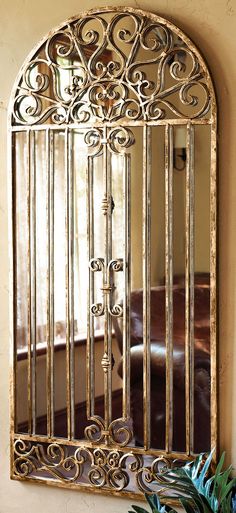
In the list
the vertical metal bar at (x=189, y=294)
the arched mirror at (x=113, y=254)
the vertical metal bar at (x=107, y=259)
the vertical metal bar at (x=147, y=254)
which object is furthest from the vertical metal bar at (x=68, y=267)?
the vertical metal bar at (x=189, y=294)

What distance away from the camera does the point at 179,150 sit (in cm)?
244

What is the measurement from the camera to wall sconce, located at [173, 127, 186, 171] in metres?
2.43

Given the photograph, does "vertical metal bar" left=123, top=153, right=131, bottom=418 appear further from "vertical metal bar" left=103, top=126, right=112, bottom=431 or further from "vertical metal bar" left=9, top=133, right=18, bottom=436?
"vertical metal bar" left=9, top=133, right=18, bottom=436

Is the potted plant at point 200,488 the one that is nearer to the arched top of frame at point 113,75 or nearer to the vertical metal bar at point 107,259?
the vertical metal bar at point 107,259

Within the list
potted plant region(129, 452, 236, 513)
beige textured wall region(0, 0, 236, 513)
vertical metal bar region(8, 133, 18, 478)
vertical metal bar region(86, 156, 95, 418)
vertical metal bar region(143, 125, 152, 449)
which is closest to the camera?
potted plant region(129, 452, 236, 513)

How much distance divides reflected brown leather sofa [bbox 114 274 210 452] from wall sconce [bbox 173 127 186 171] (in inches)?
11.8

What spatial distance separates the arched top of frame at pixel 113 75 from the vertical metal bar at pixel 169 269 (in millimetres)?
101

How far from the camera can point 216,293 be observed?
238 centimetres

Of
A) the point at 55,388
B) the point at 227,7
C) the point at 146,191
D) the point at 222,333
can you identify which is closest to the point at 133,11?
the point at 227,7

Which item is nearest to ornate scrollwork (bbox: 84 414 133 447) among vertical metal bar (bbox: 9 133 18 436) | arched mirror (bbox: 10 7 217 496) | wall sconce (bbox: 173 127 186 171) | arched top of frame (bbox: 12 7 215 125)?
arched mirror (bbox: 10 7 217 496)

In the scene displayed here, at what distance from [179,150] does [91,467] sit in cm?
94

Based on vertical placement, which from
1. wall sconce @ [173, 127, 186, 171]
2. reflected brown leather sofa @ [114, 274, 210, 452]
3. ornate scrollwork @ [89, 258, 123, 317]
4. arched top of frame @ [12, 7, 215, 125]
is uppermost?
arched top of frame @ [12, 7, 215, 125]

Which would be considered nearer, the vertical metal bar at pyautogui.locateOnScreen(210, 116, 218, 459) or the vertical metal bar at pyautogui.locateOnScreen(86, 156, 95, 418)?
the vertical metal bar at pyautogui.locateOnScreen(210, 116, 218, 459)

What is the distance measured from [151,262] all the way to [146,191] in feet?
0.64
